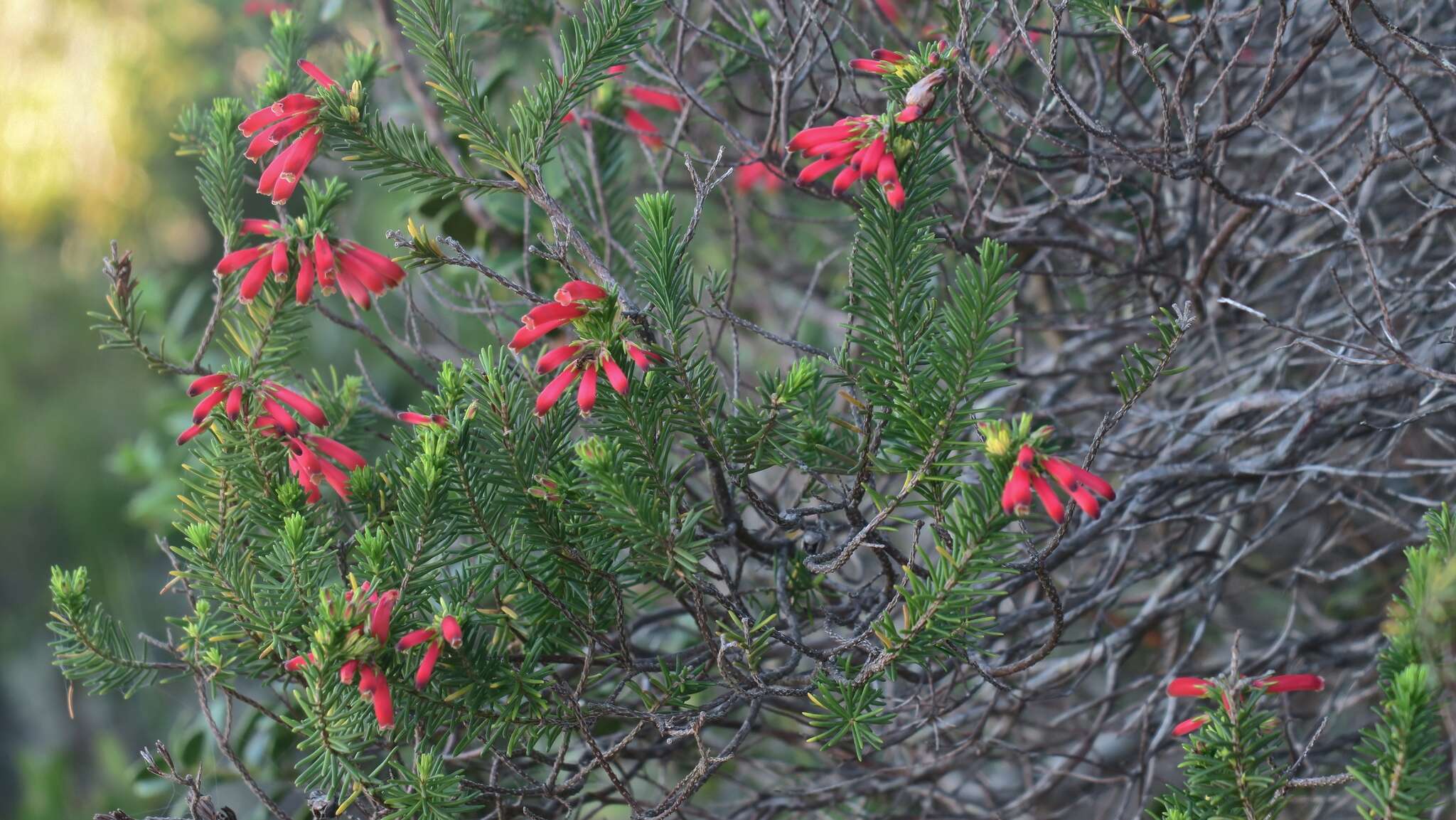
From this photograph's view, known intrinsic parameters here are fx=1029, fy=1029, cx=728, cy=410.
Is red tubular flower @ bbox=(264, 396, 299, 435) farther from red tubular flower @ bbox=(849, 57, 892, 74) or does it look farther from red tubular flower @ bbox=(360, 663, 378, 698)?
red tubular flower @ bbox=(849, 57, 892, 74)

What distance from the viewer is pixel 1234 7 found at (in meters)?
1.74

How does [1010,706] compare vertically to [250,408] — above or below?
below

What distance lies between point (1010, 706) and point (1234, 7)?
1.22m

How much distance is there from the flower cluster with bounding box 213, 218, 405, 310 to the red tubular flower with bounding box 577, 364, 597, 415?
35 centimetres

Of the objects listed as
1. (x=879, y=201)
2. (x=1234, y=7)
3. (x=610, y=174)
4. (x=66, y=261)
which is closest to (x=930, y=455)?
(x=879, y=201)

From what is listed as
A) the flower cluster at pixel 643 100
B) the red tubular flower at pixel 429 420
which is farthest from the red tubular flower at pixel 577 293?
the flower cluster at pixel 643 100

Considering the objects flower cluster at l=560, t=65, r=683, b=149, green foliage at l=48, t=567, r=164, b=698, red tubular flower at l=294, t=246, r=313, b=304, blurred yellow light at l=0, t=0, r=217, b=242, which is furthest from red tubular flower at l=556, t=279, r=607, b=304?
blurred yellow light at l=0, t=0, r=217, b=242

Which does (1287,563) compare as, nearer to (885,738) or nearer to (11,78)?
(885,738)

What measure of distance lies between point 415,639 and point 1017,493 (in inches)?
22.3

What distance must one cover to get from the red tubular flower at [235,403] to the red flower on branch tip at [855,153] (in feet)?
2.20

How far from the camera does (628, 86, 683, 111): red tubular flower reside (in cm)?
166

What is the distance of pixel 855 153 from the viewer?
1049mm

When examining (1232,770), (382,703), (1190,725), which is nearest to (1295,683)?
(1190,725)

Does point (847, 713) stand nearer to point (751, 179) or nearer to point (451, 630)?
point (451, 630)
